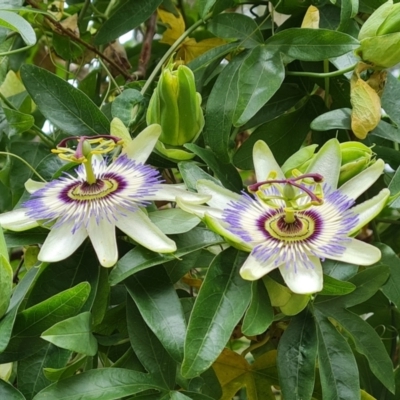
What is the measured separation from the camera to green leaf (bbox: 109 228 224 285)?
2.79 feet

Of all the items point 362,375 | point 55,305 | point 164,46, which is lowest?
point 362,375

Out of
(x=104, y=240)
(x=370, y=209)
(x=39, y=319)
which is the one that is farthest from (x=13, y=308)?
(x=370, y=209)

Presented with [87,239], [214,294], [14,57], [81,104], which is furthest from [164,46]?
[214,294]

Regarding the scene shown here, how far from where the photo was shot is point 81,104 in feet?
3.55

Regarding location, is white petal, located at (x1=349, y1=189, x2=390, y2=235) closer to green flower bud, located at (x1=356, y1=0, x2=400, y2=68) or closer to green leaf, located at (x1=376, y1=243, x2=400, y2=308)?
green leaf, located at (x1=376, y1=243, x2=400, y2=308)

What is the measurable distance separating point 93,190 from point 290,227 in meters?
0.28

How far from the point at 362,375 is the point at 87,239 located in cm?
55

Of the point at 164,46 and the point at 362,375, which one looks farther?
the point at 164,46

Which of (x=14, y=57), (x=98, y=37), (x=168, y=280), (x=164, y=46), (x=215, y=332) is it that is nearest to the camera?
(x=215, y=332)

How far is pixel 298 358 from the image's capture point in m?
0.91

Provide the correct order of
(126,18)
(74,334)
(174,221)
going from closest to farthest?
(74,334) < (174,221) < (126,18)

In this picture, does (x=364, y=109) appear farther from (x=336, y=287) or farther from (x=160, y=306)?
(x=160, y=306)

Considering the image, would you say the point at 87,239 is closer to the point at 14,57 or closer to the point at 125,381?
the point at 125,381

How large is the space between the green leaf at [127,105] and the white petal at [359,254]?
1.43 feet
